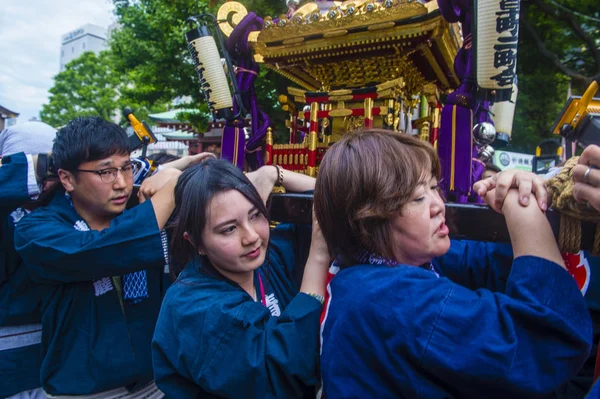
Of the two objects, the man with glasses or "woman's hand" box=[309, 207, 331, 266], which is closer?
"woman's hand" box=[309, 207, 331, 266]

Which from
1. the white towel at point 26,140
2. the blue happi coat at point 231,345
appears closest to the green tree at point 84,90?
the white towel at point 26,140

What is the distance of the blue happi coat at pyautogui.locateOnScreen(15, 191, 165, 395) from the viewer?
1.52 m

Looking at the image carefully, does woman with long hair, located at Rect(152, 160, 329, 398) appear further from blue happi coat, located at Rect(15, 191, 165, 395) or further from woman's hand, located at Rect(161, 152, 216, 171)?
woman's hand, located at Rect(161, 152, 216, 171)

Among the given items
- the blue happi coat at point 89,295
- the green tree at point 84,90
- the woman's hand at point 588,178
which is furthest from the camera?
the green tree at point 84,90

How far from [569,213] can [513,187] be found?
0.14m

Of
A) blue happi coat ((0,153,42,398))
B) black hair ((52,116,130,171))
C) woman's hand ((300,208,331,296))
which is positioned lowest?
blue happi coat ((0,153,42,398))

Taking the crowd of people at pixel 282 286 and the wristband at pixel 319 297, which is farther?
the wristband at pixel 319 297

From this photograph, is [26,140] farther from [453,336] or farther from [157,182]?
[453,336]

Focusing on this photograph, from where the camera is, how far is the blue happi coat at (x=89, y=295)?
4.99 feet

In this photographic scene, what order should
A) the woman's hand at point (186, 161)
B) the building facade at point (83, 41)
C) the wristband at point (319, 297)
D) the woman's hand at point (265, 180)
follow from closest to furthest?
the wristband at point (319, 297), the woman's hand at point (265, 180), the woman's hand at point (186, 161), the building facade at point (83, 41)

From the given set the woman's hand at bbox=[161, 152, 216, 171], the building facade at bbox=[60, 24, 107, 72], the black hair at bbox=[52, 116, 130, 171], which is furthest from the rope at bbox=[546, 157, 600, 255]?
the building facade at bbox=[60, 24, 107, 72]

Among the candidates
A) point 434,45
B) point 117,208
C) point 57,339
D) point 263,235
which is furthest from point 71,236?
point 434,45

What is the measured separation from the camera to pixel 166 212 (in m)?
1.62

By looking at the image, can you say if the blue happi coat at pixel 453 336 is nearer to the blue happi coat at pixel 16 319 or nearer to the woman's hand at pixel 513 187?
the woman's hand at pixel 513 187
